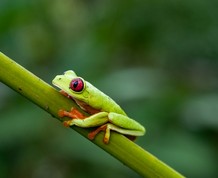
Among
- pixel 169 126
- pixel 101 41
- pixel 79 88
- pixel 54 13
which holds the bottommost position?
pixel 79 88

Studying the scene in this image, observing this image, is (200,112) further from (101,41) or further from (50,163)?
(50,163)

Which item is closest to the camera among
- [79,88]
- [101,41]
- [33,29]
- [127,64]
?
[79,88]

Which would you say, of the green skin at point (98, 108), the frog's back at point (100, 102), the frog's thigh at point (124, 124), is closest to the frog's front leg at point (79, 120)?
the green skin at point (98, 108)

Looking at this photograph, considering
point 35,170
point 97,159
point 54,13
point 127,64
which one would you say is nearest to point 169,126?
point 97,159

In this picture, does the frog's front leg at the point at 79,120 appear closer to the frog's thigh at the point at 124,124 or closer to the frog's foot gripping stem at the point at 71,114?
the frog's foot gripping stem at the point at 71,114

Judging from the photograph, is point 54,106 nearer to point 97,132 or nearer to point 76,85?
point 97,132

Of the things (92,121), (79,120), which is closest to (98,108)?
(92,121)
